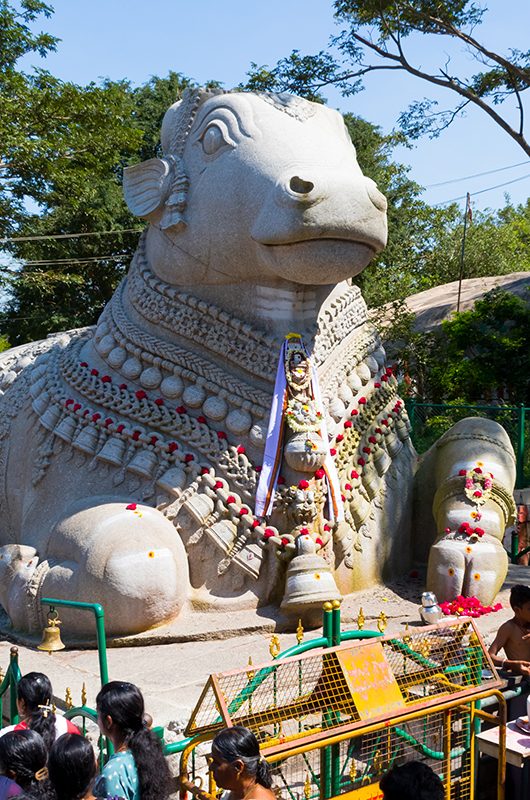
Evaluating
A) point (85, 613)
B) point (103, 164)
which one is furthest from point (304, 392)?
point (103, 164)

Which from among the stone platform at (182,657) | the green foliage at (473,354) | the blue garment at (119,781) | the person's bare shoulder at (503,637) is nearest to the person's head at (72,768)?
the blue garment at (119,781)

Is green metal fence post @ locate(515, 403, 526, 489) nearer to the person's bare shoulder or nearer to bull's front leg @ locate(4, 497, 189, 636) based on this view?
bull's front leg @ locate(4, 497, 189, 636)

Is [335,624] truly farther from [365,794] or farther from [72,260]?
[72,260]

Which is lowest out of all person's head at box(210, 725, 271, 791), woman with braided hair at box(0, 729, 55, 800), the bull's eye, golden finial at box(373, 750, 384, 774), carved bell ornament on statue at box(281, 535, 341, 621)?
golden finial at box(373, 750, 384, 774)

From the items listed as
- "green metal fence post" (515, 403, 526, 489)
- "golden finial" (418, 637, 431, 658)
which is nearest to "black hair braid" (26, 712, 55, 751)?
"golden finial" (418, 637, 431, 658)

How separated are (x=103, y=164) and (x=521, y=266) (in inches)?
720

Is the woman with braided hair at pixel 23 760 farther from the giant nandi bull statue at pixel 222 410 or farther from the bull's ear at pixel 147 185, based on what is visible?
the bull's ear at pixel 147 185

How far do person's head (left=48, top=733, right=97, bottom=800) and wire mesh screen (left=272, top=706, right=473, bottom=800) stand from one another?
2.88ft

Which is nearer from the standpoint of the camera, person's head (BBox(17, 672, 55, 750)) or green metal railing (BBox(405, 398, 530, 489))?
person's head (BBox(17, 672, 55, 750))

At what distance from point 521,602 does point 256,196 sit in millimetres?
2750

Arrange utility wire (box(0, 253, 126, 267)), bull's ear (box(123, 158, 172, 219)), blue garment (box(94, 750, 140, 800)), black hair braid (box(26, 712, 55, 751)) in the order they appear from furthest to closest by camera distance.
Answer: utility wire (box(0, 253, 126, 267)) < bull's ear (box(123, 158, 172, 219)) < black hair braid (box(26, 712, 55, 751)) < blue garment (box(94, 750, 140, 800))

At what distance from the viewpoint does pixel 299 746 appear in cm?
298

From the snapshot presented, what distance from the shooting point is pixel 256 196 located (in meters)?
5.36

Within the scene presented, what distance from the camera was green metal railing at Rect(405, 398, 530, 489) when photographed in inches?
374
